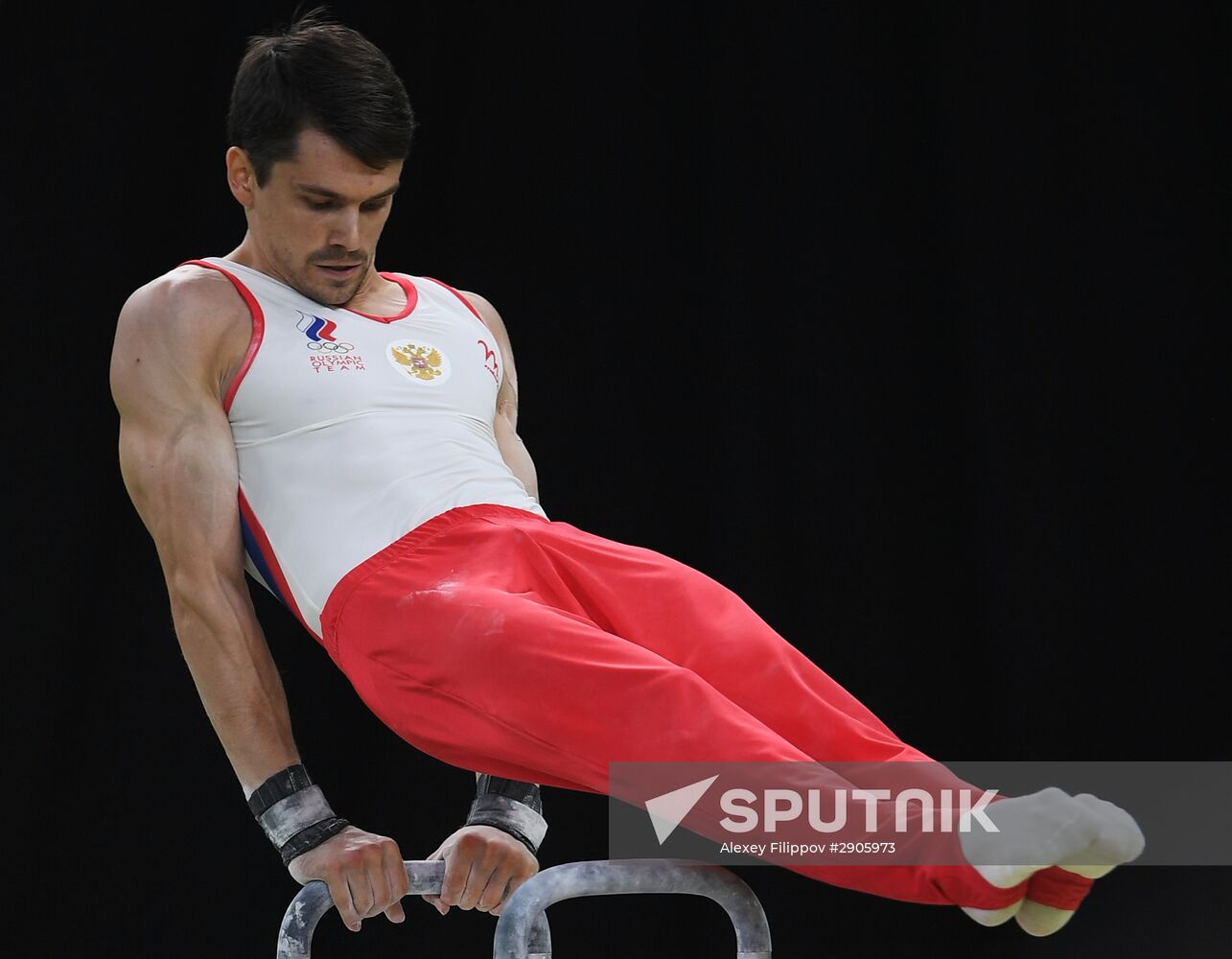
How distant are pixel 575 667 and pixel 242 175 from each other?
0.82 meters

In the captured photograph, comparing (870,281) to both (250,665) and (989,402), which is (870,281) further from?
(250,665)

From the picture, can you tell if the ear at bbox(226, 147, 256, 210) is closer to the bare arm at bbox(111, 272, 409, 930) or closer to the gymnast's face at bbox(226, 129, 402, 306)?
the gymnast's face at bbox(226, 129, 402, 306)

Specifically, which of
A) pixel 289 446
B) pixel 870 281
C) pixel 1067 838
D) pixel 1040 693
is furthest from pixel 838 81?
pixel 1067 838

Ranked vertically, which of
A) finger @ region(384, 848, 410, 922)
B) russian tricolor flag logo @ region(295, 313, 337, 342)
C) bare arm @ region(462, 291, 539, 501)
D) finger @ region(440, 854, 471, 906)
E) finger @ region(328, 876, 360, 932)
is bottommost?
finger @ region(440, 854, 471, 906)

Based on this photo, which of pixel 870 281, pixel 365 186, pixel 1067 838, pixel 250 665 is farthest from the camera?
pixel 870 281

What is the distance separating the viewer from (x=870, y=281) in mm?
2752

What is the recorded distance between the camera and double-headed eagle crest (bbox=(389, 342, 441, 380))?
1.80 m

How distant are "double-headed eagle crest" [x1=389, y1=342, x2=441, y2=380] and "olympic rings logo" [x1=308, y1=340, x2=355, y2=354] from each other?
0.06 meters

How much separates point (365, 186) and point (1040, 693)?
1.56 metres

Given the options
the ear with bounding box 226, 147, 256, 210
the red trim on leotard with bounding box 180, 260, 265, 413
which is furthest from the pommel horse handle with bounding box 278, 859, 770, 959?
the ear with bounding box 226, 147, 256, 210

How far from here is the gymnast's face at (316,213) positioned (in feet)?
5.66

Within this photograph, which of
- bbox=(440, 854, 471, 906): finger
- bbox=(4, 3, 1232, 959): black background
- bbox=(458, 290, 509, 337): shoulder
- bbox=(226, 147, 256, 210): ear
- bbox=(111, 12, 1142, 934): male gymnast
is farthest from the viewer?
bbox=(4, 3, 1232, 959): black background

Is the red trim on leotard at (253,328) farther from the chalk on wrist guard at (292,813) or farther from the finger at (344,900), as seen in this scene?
the finger at (344,900)
